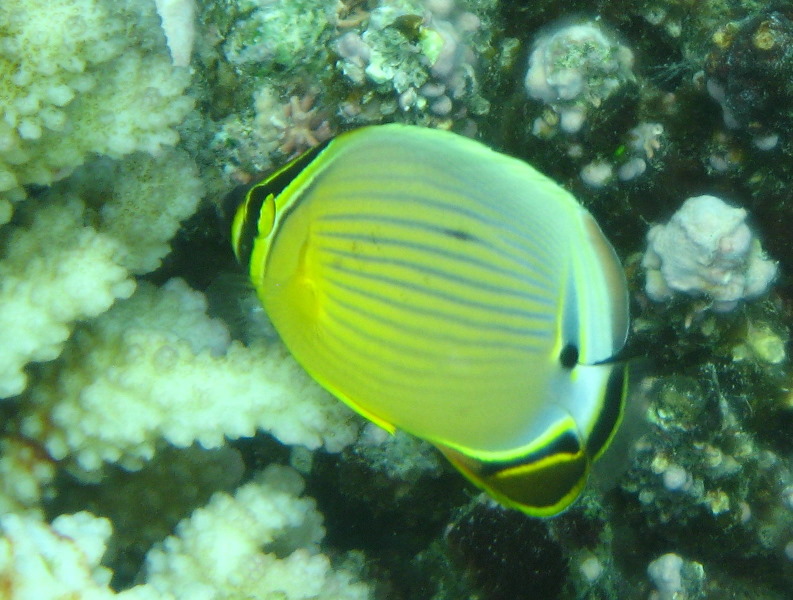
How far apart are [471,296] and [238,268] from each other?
107 centimetres

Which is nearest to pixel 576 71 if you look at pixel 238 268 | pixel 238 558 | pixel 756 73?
pixel 756 73

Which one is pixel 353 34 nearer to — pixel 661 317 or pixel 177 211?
pixel 177 211

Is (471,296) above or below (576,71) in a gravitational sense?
below

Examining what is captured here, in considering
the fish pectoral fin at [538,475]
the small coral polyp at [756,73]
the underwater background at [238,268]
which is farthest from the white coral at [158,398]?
the small coral polyp at [756,73]

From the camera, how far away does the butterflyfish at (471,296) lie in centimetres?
139

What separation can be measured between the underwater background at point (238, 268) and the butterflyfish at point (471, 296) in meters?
0.47

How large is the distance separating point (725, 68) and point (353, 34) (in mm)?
1003

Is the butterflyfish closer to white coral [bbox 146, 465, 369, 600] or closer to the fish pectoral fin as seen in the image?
the fish pectoral fin

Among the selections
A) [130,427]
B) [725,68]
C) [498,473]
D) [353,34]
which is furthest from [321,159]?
[725,68]

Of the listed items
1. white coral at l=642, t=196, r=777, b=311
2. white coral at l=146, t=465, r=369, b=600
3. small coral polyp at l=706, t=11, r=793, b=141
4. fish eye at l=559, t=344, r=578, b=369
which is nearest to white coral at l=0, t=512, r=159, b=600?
white coral at l=146, t=465, r=369, b=600

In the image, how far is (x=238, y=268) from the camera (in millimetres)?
2201

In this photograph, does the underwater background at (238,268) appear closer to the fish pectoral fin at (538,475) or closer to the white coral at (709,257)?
the white coral at (709,257)

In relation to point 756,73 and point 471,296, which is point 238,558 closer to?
point 471,296

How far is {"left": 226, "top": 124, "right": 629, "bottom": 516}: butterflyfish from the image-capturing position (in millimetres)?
1392
